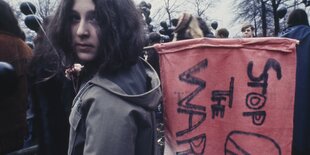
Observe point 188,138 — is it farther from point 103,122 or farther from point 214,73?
point 103,122

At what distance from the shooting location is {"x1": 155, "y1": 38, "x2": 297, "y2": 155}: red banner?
7.95 ft

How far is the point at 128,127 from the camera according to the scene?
1.34m

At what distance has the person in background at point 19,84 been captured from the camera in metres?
2.57

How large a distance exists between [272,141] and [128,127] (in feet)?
4.77

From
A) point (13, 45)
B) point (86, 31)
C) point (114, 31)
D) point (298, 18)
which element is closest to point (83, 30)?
point (86, 31)

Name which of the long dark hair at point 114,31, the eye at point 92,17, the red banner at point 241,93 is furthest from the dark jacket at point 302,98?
the eye at point 92,17

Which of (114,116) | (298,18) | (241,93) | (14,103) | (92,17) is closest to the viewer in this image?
(114,116)

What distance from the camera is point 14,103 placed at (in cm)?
260

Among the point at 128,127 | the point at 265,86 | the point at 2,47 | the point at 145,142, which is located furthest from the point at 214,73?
the point at 2,47

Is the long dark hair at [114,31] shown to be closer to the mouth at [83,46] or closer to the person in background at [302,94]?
the mouth at [83,46]

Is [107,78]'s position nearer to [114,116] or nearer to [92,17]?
[114,116]

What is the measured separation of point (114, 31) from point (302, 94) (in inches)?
93.5

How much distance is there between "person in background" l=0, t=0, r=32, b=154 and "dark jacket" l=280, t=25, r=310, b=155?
7.65 ft

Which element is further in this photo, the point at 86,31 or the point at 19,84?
the point at 19,84
